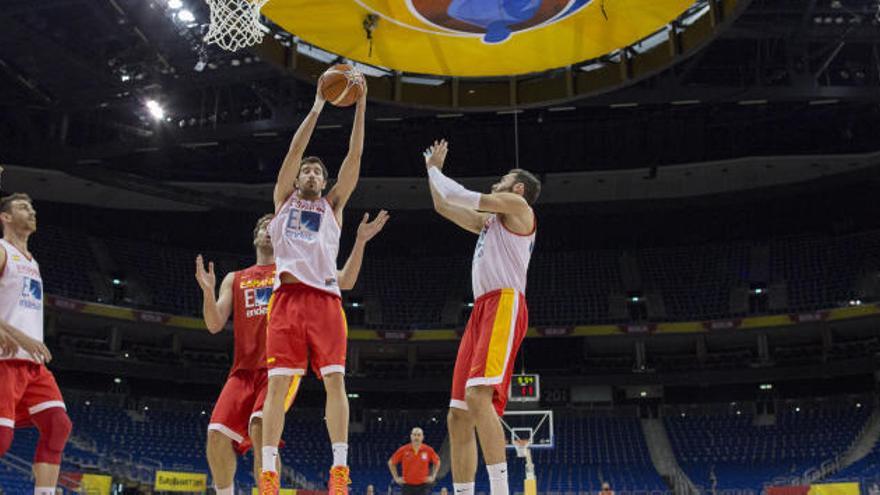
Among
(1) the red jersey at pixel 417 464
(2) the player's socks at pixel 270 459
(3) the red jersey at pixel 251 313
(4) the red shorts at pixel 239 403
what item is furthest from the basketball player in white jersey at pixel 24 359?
(1) the red jersey at pixel 417 464

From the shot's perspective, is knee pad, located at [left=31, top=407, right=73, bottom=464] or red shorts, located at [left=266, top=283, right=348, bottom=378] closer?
red shorts, located at [left=266, top=283, right=348, bottom=378]

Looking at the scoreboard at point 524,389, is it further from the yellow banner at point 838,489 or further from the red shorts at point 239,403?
the red shorts at point 239,403

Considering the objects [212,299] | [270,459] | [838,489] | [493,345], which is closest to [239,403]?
[212,299]

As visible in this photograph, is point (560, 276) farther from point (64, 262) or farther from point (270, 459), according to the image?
point (270, 459)

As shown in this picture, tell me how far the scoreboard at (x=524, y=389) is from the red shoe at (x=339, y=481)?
697 inches

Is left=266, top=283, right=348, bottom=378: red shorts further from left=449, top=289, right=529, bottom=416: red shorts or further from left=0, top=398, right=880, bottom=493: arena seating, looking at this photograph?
left=0, top=398, right=880, bottom=493: arena seating

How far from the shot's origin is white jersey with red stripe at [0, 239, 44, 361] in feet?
19.3

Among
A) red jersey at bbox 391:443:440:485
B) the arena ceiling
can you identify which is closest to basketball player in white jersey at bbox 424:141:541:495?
the arena ceiling

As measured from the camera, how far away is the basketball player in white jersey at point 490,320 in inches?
234

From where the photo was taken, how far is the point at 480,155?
106 ft

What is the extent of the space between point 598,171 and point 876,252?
11531 millimetres

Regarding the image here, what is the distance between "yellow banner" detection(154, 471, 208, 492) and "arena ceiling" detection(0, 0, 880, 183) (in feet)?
31.9

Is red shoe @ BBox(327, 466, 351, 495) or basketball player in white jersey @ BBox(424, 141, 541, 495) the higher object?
basketball player in white jersey @ BBox(424, 141, 541, 495)

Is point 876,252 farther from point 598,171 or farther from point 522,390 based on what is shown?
point 522,390
